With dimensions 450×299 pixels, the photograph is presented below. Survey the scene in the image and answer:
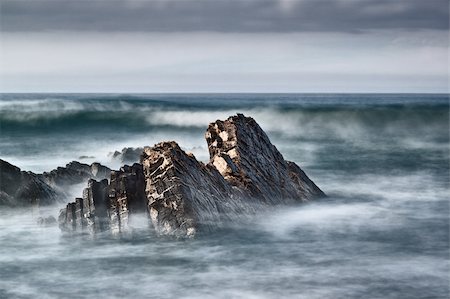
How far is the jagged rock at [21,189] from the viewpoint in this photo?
49.1 ft

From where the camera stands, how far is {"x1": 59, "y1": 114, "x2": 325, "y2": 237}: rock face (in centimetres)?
1262

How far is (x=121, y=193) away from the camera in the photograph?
42.5 ft

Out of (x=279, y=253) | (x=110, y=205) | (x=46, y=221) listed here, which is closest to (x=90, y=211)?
(x=110, y=205)

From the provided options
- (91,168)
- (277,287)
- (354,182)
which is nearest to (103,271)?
(277,287)

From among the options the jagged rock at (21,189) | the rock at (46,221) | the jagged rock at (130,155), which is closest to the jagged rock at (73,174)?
the jagged rock at (21,189)

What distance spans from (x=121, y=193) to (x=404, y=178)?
12.4m

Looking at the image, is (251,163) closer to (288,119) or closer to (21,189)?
(21,189)

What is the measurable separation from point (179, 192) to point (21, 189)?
4.16 metres

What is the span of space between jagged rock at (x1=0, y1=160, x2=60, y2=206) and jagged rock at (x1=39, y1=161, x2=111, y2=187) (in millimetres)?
793

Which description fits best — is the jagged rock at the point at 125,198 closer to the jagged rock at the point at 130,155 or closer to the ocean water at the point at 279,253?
the ocean water at the point at 279,253

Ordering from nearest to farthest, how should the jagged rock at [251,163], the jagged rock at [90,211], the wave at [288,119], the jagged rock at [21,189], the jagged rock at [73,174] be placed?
the jagged rock at [90,211] → the jagged rock at [251,163] → the jagged rock at [21,189] → the jagged rock at [73,174] → the wave at [288,119]

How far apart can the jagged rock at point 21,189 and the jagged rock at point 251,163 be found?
3472 millimetres

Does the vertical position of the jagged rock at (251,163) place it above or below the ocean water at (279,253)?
above

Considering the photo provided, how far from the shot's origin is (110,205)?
42.7ft
